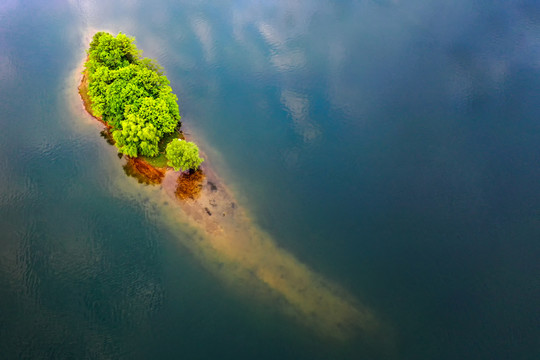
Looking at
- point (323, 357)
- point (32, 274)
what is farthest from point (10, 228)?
point (323, 357)

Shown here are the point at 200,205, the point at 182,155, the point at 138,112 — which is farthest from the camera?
the point at 138,112

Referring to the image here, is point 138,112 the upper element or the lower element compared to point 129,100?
lower

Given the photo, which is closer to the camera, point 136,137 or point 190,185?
point 136,137

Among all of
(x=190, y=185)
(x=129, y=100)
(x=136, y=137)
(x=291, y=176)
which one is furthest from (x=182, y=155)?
(x=291, y=176)

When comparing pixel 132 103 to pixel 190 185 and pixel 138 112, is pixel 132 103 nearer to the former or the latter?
pixel 138 112

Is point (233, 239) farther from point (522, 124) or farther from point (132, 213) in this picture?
point (522, 124)

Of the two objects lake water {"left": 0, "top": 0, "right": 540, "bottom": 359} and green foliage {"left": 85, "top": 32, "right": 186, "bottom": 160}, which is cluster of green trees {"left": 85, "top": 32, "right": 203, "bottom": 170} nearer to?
green foliage {"left": 85, "top": 32, "right": 186, "bottom": 160}

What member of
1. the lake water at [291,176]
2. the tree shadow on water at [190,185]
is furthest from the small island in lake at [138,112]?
the lake water at [291,176]
